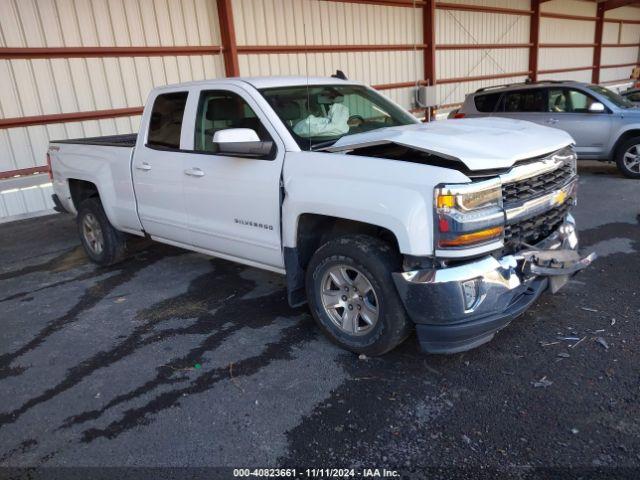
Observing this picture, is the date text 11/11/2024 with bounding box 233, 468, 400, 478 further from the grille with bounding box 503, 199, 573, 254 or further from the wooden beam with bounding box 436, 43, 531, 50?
the wooden beam with bounding box 436, 43, 531, 50

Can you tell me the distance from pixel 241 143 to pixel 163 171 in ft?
4.37

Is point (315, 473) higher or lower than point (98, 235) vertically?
lower

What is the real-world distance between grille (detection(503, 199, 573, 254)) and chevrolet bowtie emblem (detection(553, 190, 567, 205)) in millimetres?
64

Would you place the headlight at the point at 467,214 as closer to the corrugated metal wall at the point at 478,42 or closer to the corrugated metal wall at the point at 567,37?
the corrugated metal wall at the point at 478,42

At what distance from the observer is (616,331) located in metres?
3.79

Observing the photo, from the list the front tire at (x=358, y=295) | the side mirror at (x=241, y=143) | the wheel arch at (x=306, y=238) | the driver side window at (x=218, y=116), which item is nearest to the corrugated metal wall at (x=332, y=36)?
the driver side window at (x=218, y=116)

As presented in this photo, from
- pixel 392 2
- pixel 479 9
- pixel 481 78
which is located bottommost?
pixel 481 78

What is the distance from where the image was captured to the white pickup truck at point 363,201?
306 cm

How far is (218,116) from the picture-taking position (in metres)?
4.46

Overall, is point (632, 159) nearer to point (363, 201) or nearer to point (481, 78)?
point (363, 201)

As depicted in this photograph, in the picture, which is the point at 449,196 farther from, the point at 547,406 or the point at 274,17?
the point at 274,17

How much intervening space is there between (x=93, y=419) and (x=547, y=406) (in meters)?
2.68

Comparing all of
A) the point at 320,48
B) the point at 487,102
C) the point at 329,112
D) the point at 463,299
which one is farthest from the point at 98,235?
the point at 320,48

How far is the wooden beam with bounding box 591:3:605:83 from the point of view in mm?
23328
